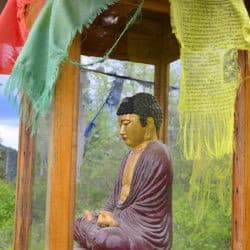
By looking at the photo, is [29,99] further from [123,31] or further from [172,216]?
[172,216]

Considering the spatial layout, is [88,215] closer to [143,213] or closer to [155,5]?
[143,213]

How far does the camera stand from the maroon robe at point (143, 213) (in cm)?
247

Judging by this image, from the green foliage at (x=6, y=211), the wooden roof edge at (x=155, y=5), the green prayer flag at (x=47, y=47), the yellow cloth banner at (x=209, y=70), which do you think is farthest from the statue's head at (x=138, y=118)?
the green foliage at (x=6, y=211)

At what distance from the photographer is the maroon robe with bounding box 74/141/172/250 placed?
2.47 meters

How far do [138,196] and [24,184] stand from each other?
467 millimetres

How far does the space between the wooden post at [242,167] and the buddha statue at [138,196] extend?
1.20 ft

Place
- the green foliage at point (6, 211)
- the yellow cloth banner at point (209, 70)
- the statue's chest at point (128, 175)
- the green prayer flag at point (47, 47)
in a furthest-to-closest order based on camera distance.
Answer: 1. the green foliage at point (6, 211)
2. the statue's chest at point (128, 175)
3. the green prayer flag at point (47, 47)
4. the yellow cloth banner at point (209, 70)

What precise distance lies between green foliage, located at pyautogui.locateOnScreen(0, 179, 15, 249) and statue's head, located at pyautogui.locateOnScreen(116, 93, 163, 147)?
6.49ft

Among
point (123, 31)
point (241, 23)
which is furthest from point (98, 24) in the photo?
point (241, 23)

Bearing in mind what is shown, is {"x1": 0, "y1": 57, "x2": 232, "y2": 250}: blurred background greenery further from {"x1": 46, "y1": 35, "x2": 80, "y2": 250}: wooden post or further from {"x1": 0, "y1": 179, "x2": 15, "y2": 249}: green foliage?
{"x1": 0, "y1": 179, "x2": 15, "y2": 249}: green foliage

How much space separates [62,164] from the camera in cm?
220

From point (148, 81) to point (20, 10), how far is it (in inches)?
32.0

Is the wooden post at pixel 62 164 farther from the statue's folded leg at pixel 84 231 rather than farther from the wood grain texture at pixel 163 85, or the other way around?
the wood grain texture at pixel 163 85

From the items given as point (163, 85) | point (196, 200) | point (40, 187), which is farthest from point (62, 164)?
point (163, 85)
